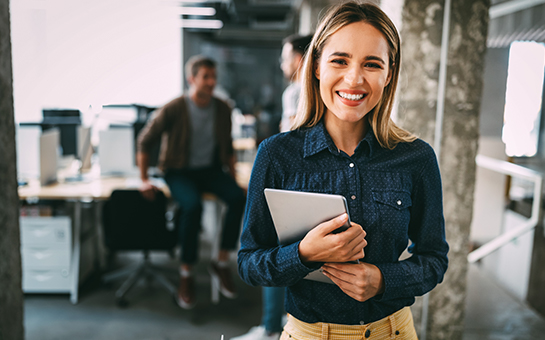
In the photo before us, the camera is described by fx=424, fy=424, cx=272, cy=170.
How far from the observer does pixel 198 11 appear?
8.39m

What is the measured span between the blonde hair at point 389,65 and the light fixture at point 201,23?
8162 mm

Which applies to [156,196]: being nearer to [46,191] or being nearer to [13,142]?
[46,191]

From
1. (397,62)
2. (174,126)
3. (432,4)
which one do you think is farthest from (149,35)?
(397,62)

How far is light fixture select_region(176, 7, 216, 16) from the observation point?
799 cm

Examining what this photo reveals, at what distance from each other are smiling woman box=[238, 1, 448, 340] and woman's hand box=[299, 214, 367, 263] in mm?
16

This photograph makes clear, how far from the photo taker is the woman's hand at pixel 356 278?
0.94m

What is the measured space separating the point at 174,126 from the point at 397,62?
2.56 meters

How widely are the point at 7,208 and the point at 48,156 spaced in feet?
6.83

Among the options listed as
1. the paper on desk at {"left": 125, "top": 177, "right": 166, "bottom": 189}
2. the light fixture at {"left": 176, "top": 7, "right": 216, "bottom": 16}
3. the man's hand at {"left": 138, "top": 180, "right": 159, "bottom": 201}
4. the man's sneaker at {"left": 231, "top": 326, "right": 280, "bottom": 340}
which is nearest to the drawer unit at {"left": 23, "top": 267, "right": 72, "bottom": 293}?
the paper on desk at {"left": 125, "top": 177, "right": 166, "bottom": 189}

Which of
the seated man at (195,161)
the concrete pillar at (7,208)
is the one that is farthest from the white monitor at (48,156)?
the concrete pillar at (7,208)

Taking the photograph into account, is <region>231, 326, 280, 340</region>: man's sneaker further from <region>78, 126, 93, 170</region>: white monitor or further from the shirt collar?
<region>78, 126, 93, 170</region>: white monitor

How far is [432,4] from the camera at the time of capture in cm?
207

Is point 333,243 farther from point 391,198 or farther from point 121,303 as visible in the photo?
point 121,303

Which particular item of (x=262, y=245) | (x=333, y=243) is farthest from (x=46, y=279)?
(x=333, y=243)
